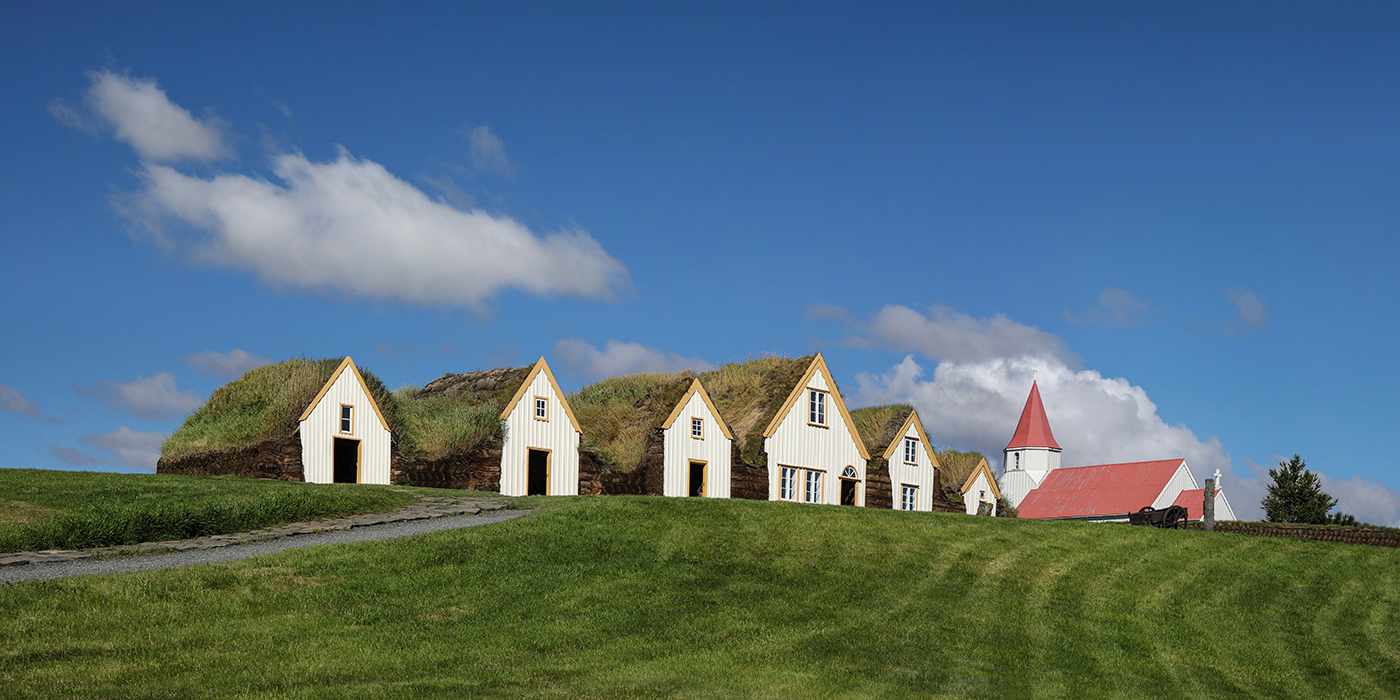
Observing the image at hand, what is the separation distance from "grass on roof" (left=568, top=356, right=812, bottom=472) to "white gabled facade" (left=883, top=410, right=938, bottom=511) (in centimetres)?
593

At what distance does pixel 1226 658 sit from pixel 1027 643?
321 centimetres

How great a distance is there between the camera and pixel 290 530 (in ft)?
63.5

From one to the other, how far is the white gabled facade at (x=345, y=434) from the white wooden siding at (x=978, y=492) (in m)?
26.7

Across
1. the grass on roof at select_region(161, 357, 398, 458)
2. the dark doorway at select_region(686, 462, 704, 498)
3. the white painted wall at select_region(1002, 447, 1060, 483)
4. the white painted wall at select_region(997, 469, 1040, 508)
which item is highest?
the grass on roof at select_region(161, 357, 398, 458)

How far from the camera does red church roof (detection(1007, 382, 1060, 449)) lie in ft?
262

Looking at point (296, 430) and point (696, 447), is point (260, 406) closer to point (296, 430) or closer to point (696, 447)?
point (296, 430)

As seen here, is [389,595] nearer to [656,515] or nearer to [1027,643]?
[656,515]

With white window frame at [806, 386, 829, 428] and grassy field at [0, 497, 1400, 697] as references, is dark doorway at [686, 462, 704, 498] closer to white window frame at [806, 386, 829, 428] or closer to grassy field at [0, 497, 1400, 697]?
white window frame at [806, 386, 829, 428]

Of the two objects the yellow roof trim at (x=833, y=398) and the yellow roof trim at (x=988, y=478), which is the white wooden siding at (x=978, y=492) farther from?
the yellow roof trim at (x=833, y=398)

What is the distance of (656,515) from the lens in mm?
21516

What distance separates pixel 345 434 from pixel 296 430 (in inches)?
60.7

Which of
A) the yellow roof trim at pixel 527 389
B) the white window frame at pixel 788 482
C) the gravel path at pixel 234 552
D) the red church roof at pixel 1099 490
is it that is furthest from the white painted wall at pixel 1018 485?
the gravel path at pixel 234 552

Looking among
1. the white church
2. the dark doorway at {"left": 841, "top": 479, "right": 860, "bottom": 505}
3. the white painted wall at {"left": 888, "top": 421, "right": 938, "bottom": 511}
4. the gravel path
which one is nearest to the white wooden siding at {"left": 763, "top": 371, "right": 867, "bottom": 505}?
the dark doorway at {"left": 841, "top": 479, "right": 860, "bottom": 505}

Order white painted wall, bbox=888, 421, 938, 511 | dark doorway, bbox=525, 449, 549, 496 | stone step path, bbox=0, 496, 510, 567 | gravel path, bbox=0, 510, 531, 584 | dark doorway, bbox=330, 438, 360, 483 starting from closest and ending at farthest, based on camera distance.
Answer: gravel path, bbox=0, 510, 531, 584 < stone step path, bbox=0, 496, 510, 567 < dark doorway, bbox=330, 438, 360, 483 < dark doorway, bbox=525, 449, 549, 496 < white painted wall, bbox=888, 421, 938, 511
